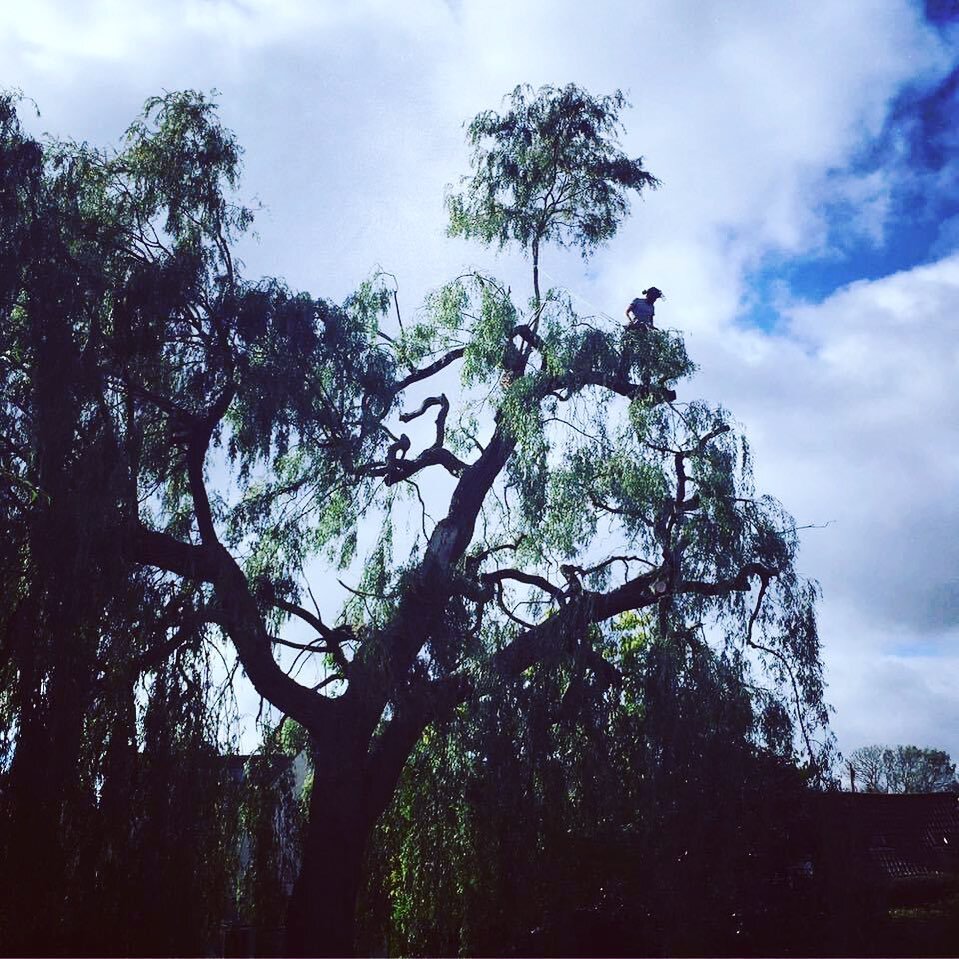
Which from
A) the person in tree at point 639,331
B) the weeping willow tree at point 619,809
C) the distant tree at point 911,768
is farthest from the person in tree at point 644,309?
the distant tree at point 911,768

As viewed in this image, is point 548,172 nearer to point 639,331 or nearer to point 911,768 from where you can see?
→ point 639,331

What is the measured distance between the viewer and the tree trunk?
27.8 feet

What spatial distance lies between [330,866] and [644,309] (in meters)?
6.98

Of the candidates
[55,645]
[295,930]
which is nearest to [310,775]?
[295,930]

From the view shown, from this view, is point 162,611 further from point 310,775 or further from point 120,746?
point 310,775

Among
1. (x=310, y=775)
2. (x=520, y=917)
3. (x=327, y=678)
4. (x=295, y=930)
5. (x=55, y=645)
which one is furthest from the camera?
(x=310, y=775)

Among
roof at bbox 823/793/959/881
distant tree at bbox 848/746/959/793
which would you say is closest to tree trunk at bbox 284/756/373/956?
roof at bbox 823/793/959/881

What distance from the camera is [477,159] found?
1347 centimetres

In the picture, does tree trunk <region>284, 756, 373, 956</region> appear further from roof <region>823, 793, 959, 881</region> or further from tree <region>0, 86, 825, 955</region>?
roof <region>823, 793, 959, 881</region>

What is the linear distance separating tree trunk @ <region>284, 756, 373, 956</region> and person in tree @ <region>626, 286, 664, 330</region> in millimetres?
5793

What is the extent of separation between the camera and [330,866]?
28.9 feet

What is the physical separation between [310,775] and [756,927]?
5.38 metres

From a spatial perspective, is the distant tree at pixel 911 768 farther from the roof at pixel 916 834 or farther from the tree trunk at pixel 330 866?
the tree trunk at pixel 330 866

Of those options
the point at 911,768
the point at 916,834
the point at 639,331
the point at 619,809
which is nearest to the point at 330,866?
the point at 619,809
